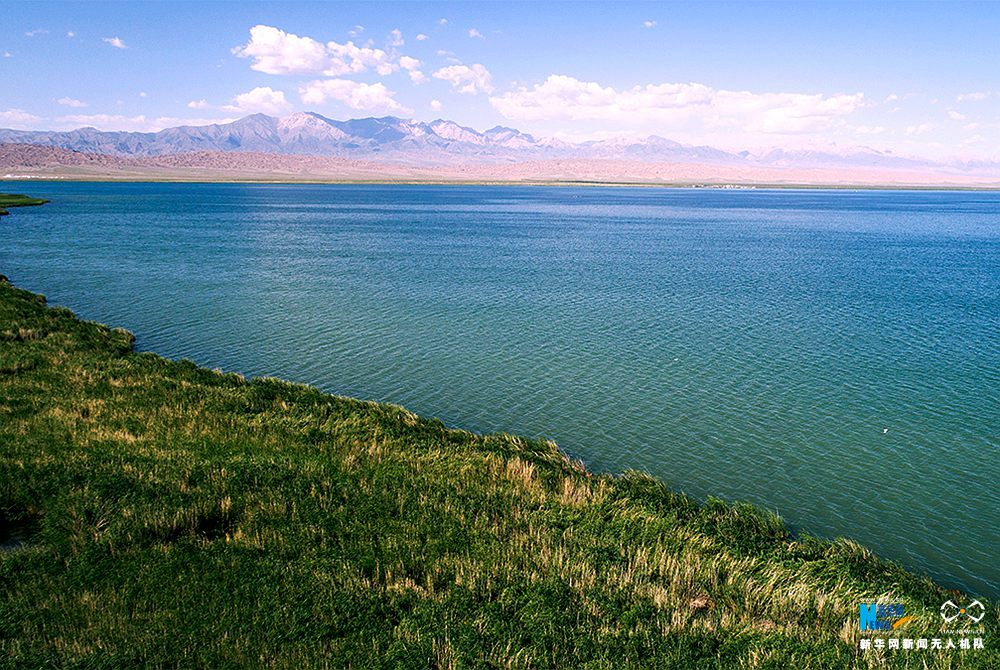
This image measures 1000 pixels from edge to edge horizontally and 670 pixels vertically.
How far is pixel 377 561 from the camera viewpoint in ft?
39.1

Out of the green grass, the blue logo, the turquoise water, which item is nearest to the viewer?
the blue logo

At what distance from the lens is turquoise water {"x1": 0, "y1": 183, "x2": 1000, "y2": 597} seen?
714 inches

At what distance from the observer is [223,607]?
1040 centimetres

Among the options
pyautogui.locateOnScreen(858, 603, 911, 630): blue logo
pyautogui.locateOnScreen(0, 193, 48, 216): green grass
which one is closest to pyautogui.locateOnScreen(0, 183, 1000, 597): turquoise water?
pyautogui.locateOnScreen(858, 603, 911, 630): blue logo

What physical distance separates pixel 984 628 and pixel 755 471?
748 cm

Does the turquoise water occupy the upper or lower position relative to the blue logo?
upper

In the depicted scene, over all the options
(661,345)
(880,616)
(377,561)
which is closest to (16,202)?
(661,345)

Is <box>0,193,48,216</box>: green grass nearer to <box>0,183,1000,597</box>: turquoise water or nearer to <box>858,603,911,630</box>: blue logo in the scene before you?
<box>0,183,1000,597</box>: turquoise water

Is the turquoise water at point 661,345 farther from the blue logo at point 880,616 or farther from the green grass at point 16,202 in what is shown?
the green grass at point 16,202

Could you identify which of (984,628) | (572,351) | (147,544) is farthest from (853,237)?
(147,544)

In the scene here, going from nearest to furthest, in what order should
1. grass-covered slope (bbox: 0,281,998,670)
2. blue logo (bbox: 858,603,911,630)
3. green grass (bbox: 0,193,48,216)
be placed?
1. grass-covered slope (bbox: 0,281,998,670)
2. blue logo (bbox: 858,603,911,630)
3. green grass (bbox: 0,193,48,216)

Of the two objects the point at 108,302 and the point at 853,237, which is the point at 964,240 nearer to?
the point at 853,237

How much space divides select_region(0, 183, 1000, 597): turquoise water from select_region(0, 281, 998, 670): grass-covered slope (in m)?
3.53

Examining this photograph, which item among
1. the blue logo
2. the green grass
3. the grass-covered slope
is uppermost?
the green grass
